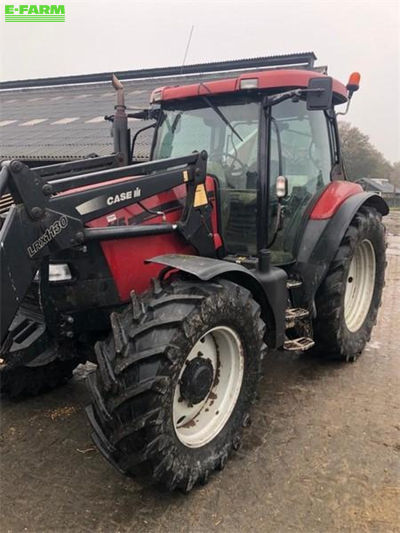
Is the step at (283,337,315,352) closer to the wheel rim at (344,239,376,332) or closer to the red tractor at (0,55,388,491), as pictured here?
the red tractor at (0,55,388,491)

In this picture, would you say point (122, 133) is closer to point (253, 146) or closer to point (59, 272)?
point (253, 146)

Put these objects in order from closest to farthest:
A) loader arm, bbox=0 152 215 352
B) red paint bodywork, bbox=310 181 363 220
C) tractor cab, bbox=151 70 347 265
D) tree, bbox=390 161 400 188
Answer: loader arm, bbox=0 152 215 352 < tractor cab, bbox=151 70 347 265 < red paint bodywork, bbox=310 181 363 220 < tree, bbox=390 161 400 188

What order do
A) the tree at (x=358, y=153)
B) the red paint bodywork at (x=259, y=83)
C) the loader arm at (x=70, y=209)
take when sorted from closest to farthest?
the loader arm at (x=70, y=209)
the red paint bodywork at (x=259, y=83)
the tree at (x=358, y=153)

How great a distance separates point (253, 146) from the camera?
329 centimetres

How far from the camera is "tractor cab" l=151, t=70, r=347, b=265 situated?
324cm

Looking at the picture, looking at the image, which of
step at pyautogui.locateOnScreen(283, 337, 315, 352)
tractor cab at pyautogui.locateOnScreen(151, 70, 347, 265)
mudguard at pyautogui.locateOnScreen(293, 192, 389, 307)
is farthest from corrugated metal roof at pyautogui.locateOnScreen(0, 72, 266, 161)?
step at pyautogui.locateOnScreen(283, 337, 315, 352)

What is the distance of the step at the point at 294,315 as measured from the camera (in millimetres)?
3303

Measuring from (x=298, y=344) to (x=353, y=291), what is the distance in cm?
128

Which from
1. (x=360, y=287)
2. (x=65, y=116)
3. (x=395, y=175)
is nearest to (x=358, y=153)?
(x=395, y=175)

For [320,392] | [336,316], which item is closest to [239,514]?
[320,392]

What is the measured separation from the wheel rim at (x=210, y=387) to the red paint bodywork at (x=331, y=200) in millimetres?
1447

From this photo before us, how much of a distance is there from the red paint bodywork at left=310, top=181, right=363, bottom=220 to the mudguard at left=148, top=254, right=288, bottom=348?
29.4 inches

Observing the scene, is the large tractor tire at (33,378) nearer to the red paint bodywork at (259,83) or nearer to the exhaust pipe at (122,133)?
the exhaust pipe at (122,133)

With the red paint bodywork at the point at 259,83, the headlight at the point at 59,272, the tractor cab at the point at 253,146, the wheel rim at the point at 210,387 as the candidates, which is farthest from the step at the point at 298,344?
the red paint bodywork at the point at 259,83
